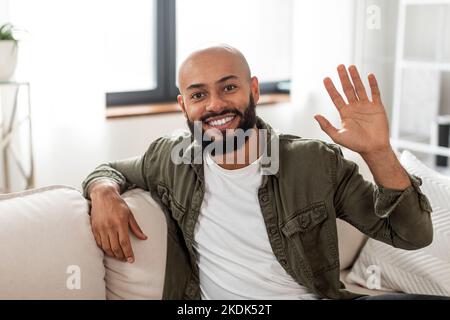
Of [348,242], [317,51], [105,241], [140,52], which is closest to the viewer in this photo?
[105,241]

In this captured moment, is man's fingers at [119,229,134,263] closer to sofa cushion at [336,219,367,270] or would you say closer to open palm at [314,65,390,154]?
open palm at [314,65,390,154]

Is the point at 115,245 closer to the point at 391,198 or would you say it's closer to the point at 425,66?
the point at 391,198

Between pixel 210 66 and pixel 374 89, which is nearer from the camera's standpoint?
pixel 374 89

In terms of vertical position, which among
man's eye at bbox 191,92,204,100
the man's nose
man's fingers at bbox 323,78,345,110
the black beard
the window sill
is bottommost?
the window sill

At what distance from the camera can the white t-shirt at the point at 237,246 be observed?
1.55 metres

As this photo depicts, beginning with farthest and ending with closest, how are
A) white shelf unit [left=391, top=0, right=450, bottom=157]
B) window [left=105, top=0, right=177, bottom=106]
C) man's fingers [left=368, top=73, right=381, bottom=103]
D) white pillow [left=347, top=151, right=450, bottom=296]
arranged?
1. white shelf unit [left=391, top=0, right=450, bottom=157]
2. window [left=105, top=0, right=177, bottom=106]
3. white pillow [left=347, top=151, right=450, bottom=296]
4. man's fingers [left=368, top=73, right=381, bottom=103]

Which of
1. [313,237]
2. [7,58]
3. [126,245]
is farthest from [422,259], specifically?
[7,58]

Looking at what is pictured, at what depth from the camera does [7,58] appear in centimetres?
262

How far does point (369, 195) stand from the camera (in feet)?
4.94

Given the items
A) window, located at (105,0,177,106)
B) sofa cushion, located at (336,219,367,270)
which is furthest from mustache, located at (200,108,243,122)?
window, located at (105,0,177,106)

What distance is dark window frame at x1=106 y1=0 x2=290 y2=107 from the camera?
3354 millimetres

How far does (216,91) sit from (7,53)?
4.31 ft

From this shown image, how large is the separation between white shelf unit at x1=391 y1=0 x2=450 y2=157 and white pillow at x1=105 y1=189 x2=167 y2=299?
7.32 feet

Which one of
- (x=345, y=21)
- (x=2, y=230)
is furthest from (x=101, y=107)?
(x=2, y=230)
